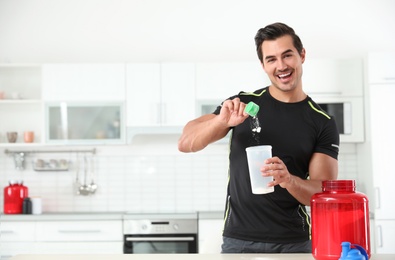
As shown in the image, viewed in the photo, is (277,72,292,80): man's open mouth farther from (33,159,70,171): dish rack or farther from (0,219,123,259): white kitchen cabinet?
(33,159,70,171): dish rack

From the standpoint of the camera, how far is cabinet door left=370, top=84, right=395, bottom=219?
4.76m

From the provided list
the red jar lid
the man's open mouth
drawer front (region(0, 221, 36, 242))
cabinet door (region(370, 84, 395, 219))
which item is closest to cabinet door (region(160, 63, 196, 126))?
drawer front (region(0, 221, 36, 242))

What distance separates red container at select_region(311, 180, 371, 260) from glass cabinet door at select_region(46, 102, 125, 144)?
337 centimetres

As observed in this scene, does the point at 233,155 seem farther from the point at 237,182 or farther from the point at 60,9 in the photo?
the point at 60,9

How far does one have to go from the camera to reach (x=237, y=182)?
96.0 inches

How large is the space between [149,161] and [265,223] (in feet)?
10.2

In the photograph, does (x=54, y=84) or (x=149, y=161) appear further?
(x=149, y=161)

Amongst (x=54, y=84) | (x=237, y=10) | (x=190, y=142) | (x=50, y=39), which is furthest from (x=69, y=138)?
(x=190, y=142)

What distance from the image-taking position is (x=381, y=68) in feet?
15.7

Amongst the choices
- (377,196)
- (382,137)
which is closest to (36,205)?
(377,196)

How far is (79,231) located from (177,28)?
2.01 m

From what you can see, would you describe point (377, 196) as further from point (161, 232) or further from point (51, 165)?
point (51, 165)

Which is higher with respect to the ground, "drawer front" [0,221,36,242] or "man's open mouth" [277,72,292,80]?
"man's open mouth" [277,72,292,80]

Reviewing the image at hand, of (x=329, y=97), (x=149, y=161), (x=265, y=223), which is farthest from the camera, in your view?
(x=149, y=161)
